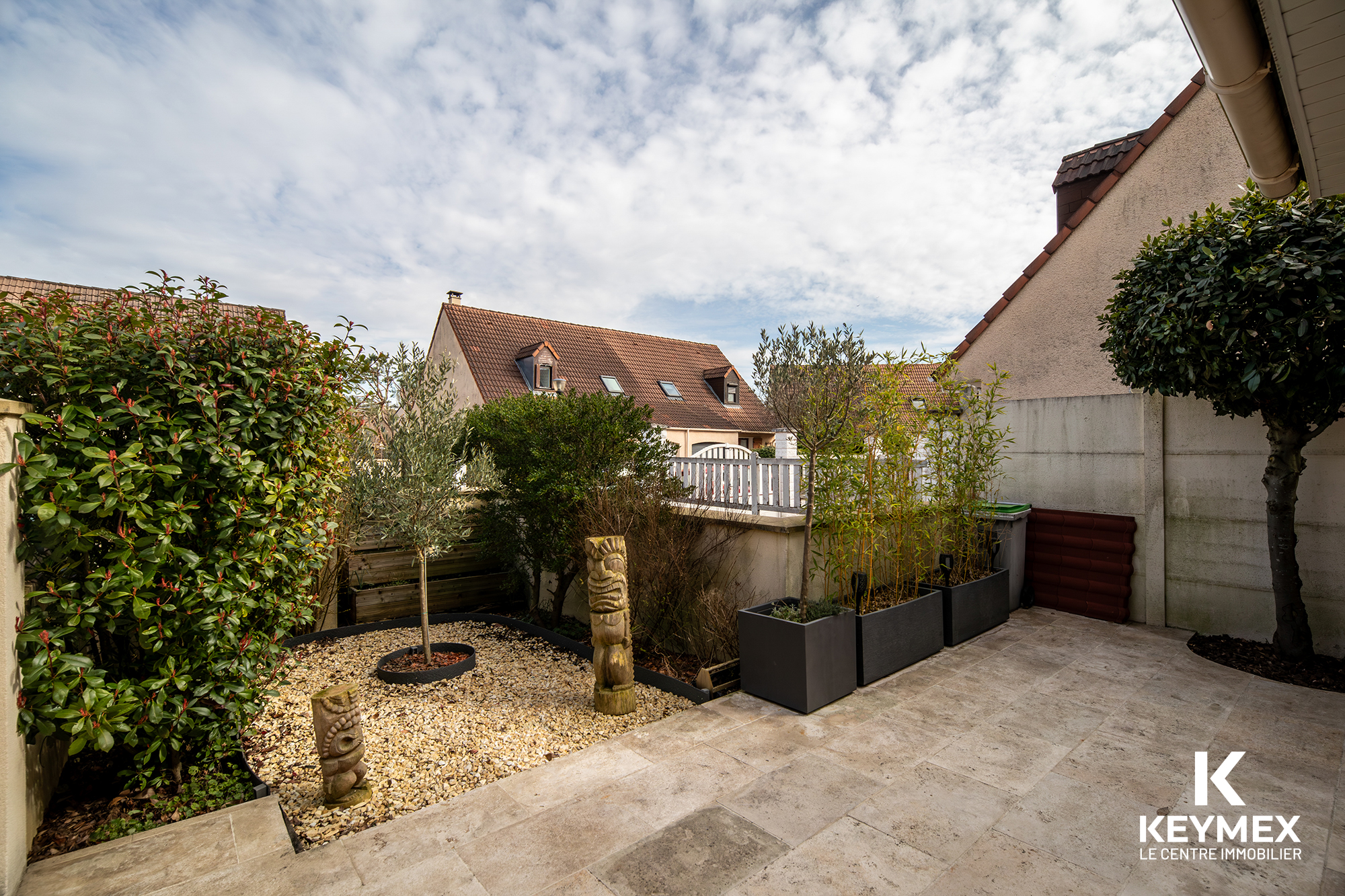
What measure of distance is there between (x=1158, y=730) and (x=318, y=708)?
186 inches

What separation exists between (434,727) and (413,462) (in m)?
2.10

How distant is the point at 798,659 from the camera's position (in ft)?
12.2

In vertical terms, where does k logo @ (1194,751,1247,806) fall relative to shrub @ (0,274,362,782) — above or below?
below

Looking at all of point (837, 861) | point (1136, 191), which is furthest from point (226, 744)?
point (1136, 191)

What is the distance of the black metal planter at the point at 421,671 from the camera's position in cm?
452

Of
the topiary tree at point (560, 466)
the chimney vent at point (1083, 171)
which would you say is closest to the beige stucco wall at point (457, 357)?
the topiary tree at point (560, 466)

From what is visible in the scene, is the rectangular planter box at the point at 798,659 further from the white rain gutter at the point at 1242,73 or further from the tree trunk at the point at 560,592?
the white rain gutter at the point at 1242,73

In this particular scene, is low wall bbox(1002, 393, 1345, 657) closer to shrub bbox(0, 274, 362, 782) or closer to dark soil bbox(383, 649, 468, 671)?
dark soil bbox(383, 649, 468, 671)

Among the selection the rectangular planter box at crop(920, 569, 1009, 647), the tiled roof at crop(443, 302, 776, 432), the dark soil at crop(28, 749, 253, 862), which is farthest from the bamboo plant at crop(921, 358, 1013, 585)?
the tiled roof at crop(443, 302, 776, 432)

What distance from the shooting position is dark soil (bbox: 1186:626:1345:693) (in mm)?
4086

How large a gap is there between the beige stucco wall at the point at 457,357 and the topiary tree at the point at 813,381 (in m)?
12.2

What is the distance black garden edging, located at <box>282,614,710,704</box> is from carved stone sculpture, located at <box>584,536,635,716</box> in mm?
443

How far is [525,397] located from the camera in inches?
257

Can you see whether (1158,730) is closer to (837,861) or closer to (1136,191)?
(837,861)
